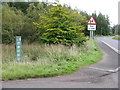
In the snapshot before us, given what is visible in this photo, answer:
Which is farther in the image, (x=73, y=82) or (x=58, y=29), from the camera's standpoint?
(x=58, y=29)

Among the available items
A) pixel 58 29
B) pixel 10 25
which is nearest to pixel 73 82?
pixel 58 29

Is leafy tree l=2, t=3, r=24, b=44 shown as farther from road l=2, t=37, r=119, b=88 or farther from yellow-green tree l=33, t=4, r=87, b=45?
road l=2, t=37, r=119, b=88

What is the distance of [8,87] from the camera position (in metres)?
4.95

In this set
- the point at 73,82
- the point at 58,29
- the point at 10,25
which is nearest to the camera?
the point at 73,82

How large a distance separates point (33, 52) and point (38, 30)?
4985 millimetres

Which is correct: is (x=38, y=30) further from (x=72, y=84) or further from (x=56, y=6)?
(x=72, y=84)

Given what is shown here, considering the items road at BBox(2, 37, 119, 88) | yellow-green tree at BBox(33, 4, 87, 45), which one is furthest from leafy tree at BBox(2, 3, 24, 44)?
road at BBox(2, 37, 119, 88)

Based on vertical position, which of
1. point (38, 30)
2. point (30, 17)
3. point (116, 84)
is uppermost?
point (30, 17)

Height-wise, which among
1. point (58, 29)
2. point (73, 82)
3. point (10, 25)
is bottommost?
point (73, 82)

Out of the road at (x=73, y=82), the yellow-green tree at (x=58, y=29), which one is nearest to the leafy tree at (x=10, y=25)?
the yellow-green tree at (x=58, y=29)

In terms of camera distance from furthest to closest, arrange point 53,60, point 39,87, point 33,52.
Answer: point 33,52 → point 53,60 → point 39,87

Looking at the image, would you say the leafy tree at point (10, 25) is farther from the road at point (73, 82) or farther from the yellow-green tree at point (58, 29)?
the road at point (73, 82)

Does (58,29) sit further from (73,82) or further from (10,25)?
(73,82)

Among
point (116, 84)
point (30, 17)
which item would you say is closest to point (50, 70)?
point (116, 84)
